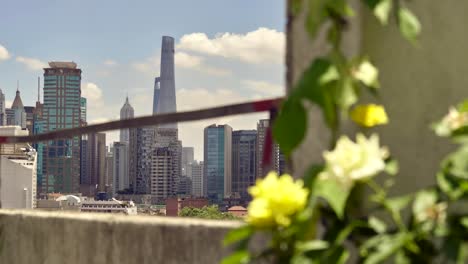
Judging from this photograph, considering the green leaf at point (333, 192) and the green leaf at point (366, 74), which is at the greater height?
the green leaf at point (366, 74)

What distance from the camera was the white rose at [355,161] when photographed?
1805 millimetres

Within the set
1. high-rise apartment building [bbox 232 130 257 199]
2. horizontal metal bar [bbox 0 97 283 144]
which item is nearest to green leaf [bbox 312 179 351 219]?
horizontal metal bar [bbox 0 97 283 144]

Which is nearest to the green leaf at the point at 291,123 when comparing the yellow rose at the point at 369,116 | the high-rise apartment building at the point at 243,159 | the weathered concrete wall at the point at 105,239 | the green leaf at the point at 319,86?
the green leaf at the point at 319,86

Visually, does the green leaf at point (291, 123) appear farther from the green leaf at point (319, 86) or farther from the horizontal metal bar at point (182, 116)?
the horizontal metal bar at point (182, 116)

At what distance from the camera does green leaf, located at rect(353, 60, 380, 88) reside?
194 cm

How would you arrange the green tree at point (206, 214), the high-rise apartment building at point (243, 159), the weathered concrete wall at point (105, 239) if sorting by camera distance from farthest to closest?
the high-rise apartment building at point (243, 159)
the green tree at point (206, 214)
the weathered concrete wall at point (105, 239)

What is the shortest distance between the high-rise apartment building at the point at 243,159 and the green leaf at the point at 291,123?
163553 millimetres

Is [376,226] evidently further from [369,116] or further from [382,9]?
[382,9]

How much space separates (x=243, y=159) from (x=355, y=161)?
178 metres

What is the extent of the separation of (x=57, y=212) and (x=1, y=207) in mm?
856

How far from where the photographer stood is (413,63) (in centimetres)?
212

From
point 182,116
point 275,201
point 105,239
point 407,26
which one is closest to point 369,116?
point 407,26

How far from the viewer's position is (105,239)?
10.4 ft

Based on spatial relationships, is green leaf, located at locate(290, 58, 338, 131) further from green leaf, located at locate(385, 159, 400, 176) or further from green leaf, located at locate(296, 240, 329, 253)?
green leaf, located at locate(296, 240, 329, 253)
